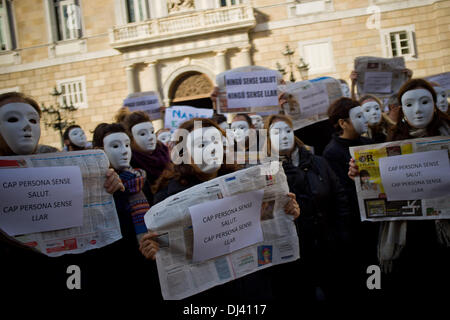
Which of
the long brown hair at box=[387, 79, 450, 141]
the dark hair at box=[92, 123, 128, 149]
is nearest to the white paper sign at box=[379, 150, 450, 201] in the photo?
the long brown hair at box=[387, 79, 450, 141]

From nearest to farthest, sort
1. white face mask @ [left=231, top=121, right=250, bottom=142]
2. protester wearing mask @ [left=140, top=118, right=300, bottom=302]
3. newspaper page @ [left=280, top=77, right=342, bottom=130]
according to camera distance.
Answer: protester wearing mask @ [left=140, top=118, right=300, bottom=302] → white face mask @ [left=231, top=121, right=250, bottom=142] → newspaper page @ [left=280, top=77, right=342, bottom=130]

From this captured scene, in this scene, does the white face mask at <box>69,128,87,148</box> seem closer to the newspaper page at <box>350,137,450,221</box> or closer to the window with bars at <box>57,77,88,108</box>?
the newspaper page at <box>350,137,450,221</box>

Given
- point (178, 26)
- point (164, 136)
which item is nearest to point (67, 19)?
point (178, 26)

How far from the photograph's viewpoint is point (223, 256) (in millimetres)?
1874

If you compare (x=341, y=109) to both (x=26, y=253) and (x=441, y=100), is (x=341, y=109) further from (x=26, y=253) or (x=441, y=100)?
(x=26, y=253)

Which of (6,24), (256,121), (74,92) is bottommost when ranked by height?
(256,121)

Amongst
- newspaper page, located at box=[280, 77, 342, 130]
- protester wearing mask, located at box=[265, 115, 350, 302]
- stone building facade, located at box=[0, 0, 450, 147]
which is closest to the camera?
protester wearing mask, located at box=[265, 115, 350, 302]

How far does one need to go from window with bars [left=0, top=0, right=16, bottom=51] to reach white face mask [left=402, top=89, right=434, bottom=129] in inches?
244

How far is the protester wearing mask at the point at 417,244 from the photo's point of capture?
7.40 feet

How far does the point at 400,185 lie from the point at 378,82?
284 cm

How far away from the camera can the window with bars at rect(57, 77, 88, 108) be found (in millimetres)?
12570

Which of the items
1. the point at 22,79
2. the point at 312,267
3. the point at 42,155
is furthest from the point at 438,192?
the point at 22,79

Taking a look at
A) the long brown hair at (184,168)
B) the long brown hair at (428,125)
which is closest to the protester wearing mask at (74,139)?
the long brown hair at (184,168)
